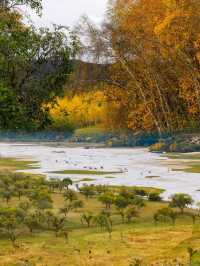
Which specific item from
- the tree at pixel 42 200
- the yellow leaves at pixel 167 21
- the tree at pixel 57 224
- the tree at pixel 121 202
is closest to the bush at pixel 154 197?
the tree at pixel 121 202

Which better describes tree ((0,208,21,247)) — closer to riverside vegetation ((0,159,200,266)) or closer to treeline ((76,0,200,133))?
riverside vegetation ((0,159,200,266))

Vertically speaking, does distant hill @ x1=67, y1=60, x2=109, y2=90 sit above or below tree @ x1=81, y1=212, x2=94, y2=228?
above

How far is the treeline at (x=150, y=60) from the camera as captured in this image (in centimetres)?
5434

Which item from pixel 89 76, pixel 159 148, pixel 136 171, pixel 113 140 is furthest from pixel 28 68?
pixel 113 140

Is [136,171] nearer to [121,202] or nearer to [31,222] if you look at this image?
[121,202]

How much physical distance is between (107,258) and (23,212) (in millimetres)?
4705

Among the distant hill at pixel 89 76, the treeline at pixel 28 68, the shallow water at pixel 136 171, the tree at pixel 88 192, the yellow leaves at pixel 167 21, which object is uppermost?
the yellow leaves at pixel 167 21

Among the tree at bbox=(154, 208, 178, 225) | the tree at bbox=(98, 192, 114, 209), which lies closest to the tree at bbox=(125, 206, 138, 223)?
the tree at bbox=(154, 208, 178, 225)

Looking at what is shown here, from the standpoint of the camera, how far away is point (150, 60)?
2440 inches

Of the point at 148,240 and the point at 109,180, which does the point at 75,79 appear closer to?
the point at 109,180

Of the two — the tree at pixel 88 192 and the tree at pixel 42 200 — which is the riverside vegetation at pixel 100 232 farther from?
the tree at pixel 88 192

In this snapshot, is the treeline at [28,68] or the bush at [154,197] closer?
the treeline at [28,68]

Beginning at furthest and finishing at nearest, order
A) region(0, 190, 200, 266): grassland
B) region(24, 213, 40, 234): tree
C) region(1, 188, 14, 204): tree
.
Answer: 1. region(1, 188, 14, 204): tree
2. region(24, 213, 40, 234): tree
3. region(0, 190, 200, 266): grassland

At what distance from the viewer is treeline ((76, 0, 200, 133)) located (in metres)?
54.3
